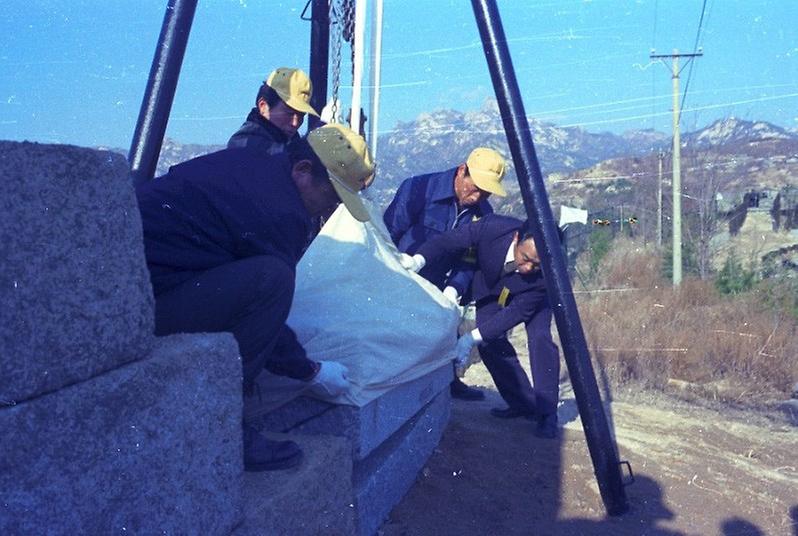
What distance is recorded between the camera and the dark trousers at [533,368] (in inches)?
191

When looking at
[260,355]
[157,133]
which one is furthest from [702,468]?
[157,133]

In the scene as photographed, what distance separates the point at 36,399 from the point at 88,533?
299 millimetres

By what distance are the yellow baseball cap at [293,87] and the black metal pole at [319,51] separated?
916 millimetres

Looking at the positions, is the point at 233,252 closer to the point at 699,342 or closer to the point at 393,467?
the point at 393,467

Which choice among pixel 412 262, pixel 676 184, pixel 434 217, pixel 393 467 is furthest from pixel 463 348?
pixel 676 184

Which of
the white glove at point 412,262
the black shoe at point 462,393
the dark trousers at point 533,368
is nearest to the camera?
the white glove at point 412,262

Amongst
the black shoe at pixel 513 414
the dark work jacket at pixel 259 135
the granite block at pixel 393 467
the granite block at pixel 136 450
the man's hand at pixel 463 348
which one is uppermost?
the dark work jacket at pixel 259 135

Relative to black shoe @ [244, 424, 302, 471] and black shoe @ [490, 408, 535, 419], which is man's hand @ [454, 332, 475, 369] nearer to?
black shoe @ [490, 408, 535, 419]

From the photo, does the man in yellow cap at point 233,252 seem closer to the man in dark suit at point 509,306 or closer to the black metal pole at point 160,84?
the black metal pole at point 160,84

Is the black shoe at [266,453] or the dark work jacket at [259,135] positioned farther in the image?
the dark work jacket at [259,135]

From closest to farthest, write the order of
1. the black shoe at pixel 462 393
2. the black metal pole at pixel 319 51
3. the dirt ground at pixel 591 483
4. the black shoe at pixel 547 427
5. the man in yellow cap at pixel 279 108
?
the dirt ground at pixel 591 483 → the man in yellow cap at pixel 279 108 → the black shoe at pixel 547 427 → the black metal pole at pixel 319 51 → the black shoe at pixel 462 393

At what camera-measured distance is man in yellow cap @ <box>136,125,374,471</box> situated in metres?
2.36

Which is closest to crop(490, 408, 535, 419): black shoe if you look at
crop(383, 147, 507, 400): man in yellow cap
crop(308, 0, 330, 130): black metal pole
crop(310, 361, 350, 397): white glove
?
crop(383, 147, 507, 400): man in yellow cap

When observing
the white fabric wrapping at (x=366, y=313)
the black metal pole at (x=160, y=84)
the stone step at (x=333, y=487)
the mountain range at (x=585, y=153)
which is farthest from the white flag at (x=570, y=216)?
the black metal pole at (x=160, y=84)
